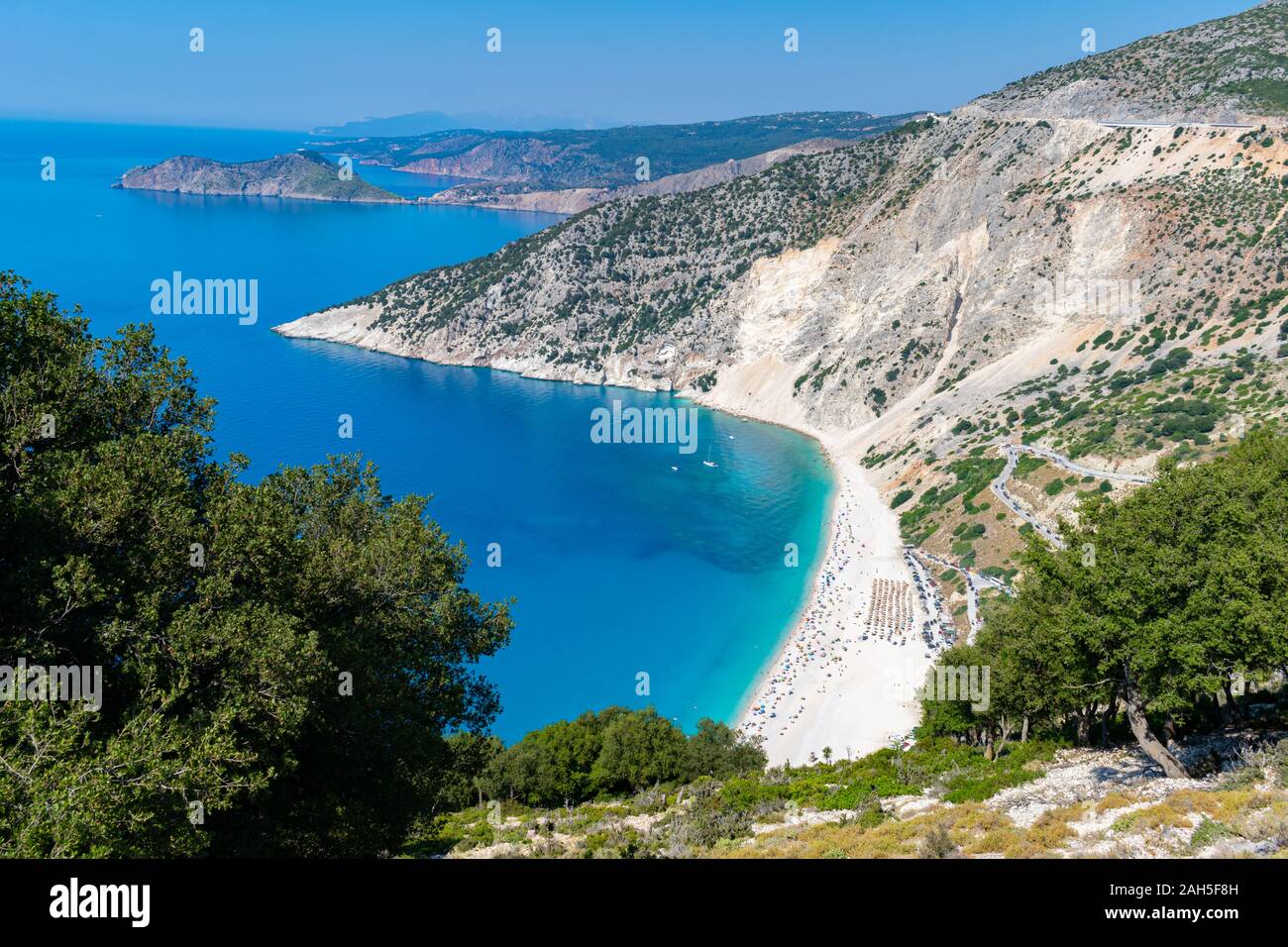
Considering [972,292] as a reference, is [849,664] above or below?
below

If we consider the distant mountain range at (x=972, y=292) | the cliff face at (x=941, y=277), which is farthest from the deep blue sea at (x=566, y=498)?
the distant mountain range at (x=972, y=292)

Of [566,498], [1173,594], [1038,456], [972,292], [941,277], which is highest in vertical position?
[941,277]

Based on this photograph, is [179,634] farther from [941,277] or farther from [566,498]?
[941,277]

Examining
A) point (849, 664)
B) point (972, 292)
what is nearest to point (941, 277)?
point (972, 292)

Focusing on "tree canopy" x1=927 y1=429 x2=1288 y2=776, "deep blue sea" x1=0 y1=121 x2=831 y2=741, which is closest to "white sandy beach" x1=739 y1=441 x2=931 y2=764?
"deep blue sea" x1=0 y1=121 x2=831 y2=741

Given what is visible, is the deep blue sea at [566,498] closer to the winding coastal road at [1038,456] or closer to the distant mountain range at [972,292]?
the distant mountain range at [972,292]
